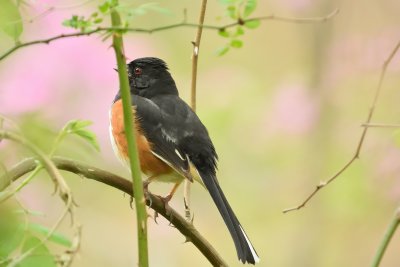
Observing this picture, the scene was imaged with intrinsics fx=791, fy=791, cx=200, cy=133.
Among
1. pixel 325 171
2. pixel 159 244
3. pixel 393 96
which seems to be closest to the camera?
pixel 393 96

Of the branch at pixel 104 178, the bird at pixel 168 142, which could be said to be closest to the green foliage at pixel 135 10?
the branch at pixel 104 178

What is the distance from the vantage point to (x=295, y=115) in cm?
518

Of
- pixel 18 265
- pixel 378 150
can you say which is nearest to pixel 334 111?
pixel 378 150

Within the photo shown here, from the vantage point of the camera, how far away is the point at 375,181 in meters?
4.07

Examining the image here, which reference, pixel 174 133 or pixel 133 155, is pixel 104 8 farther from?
pixel 174 133

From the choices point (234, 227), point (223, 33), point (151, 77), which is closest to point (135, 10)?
point (223, 33)

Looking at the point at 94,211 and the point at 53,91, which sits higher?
the point at 53,91

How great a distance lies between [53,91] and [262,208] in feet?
6.16

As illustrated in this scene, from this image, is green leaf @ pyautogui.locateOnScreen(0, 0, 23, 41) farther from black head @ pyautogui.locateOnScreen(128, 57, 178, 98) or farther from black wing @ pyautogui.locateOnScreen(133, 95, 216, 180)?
black head @ pyautogui.locateOnScreen(128, 57, 178, 98)

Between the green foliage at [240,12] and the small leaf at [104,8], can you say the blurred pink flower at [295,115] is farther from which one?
the small leaf at [104,8]

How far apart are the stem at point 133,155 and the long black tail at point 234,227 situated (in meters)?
1.02

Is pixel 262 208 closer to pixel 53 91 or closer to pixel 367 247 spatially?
pixel 367 247

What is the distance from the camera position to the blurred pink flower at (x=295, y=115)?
510cm

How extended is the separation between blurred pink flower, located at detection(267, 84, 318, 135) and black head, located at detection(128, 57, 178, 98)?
1.35m
